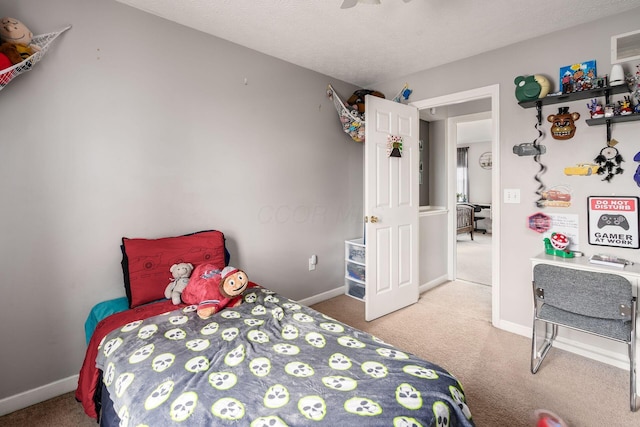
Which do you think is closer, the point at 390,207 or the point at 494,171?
the point at 494,171

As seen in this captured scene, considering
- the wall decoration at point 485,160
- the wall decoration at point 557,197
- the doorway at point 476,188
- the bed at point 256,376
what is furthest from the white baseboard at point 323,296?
the wall decoration at point 485,160

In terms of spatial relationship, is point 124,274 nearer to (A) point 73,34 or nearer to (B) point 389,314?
(A) point 73,34

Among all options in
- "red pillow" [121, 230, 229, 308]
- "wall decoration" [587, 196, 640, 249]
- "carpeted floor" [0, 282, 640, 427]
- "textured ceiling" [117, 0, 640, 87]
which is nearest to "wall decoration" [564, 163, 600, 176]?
"wall decoration" [587, 196, 640, 249]

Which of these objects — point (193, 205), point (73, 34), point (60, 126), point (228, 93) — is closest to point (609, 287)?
point (193, 205)

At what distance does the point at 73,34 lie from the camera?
185cm

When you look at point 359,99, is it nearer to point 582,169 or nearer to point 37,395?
point 582,169

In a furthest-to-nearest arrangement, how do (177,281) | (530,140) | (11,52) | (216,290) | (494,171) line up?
(494,171), (530,140), (177,281), (216,290), (11,52)

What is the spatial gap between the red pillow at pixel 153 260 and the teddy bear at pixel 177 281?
6 centimetres

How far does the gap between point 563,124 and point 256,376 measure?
9.11 ft

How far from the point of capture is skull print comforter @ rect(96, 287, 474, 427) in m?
0.96

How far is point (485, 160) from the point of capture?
8.40 meters

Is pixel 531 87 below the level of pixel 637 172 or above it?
above

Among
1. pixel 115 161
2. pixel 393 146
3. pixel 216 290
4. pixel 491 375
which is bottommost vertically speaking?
pixel 491 375

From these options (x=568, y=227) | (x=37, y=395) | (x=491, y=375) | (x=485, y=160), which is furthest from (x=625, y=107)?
(x=485, y=160)
